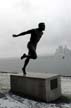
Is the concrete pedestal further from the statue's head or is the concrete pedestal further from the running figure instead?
the statue's head

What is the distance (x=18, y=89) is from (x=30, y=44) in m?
1.74

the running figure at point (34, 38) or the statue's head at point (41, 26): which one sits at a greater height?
the statue's head at point (41, 26)

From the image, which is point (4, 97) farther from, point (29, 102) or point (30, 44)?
point (30, 44)

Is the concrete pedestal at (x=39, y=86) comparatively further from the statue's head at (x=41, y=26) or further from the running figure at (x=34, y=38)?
the statue's head at (x=41, y=26)

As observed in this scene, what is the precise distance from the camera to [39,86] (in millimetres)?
6938

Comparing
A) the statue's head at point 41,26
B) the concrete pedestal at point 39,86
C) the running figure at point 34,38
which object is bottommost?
the concrete pedestal at point 39,86

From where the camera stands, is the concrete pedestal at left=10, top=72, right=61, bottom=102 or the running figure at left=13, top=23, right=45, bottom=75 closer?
the concrete pedestal at left=10, top=72, right=61, bottom=102

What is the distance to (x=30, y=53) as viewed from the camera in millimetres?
7711

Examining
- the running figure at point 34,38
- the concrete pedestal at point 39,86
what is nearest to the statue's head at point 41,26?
the running figure at point 34,38

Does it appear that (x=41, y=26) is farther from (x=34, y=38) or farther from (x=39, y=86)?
(x=39, y=86)

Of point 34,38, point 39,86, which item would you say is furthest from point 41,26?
point 39,86

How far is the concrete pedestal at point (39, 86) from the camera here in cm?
683

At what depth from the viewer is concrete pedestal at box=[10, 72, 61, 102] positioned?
22.4ft

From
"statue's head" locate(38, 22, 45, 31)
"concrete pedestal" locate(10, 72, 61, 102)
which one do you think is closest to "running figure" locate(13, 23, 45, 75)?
"statue's head" locate(38, 22, 45, 31)
